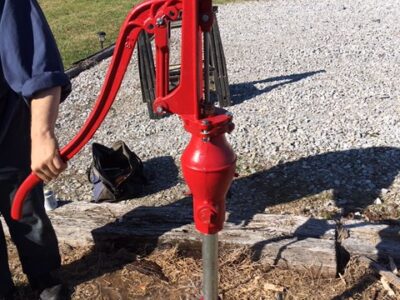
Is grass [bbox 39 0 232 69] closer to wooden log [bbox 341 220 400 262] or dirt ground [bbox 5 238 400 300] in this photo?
dirt ground [bbox 5 238 400 300]

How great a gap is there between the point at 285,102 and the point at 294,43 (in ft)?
9.26

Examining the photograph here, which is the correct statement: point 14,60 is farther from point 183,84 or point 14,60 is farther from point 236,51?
point 236,51

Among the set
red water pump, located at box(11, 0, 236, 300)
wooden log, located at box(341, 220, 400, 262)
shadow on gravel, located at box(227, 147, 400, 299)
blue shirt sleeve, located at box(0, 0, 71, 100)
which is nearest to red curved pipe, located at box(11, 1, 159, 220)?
red water pump, located at box(11, 0, 236, 300)

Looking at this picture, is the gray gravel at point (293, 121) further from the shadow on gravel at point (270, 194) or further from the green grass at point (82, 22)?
Answer: the green grass at point (82, 22)

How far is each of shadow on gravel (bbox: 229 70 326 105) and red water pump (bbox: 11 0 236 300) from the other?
4166mm

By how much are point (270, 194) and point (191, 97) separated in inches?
94.5

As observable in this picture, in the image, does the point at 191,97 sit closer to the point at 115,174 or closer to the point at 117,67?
the point at 117,67

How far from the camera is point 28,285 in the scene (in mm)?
3080

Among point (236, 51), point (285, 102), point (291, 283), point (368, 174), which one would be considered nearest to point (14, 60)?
point (291, 283)

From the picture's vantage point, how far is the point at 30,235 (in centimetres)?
271

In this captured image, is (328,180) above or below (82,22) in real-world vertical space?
below

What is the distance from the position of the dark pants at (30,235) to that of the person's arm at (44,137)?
611 millimetres

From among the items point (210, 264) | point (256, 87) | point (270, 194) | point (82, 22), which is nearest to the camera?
point (210, 264)

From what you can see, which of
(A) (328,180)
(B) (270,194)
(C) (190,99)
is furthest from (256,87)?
(C) (190,99)
